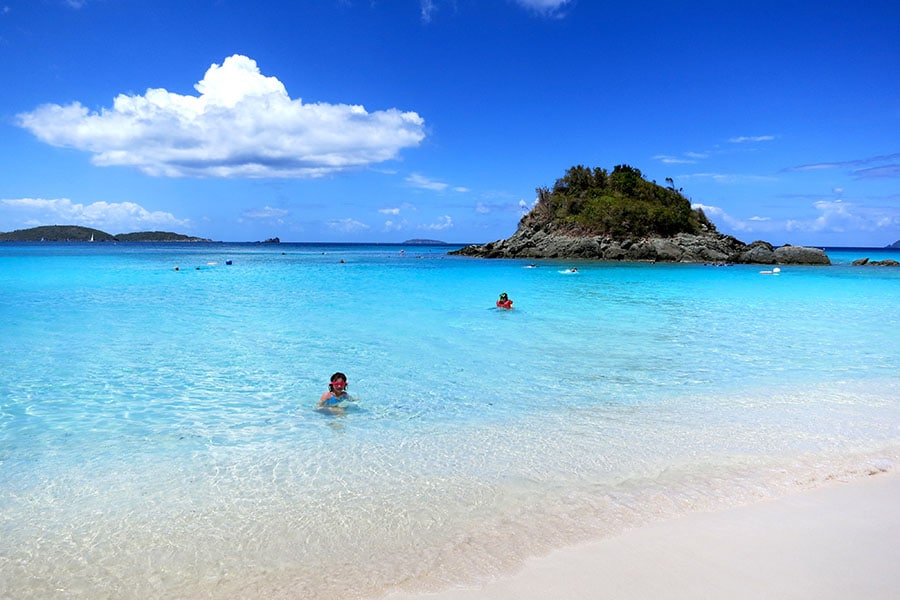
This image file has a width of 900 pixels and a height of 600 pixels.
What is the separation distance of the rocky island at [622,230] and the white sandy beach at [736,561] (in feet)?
228

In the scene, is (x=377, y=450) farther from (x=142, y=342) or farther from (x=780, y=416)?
(x=142, y=342)

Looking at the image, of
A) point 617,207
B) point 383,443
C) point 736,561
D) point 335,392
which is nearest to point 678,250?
point 617,207

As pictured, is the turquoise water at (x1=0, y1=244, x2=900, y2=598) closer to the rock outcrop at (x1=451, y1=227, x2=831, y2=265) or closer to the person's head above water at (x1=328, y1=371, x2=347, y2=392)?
the person's head above water at (x1=328, y1=371, x2=347, y2=392)

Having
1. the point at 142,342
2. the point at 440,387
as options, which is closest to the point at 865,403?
the point at 440,387

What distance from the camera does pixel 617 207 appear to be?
3095 inches

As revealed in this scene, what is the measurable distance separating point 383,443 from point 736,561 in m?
4.33

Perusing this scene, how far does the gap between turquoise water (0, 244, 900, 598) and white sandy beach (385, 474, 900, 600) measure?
278 millimetres

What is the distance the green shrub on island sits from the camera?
76438 millimetres

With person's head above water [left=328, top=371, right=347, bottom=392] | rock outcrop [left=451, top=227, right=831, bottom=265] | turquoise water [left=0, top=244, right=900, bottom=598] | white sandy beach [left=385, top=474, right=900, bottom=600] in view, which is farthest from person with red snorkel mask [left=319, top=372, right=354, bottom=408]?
rock outcrop [left=451, top=227, right=831, bottom=265]

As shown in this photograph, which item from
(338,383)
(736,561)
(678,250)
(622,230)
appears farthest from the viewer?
(622,230)

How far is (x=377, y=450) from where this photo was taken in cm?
711

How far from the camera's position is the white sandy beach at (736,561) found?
4.00 m

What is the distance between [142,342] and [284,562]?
39.4 ft

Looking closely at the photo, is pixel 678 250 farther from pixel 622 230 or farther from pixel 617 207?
pixel 617 207
